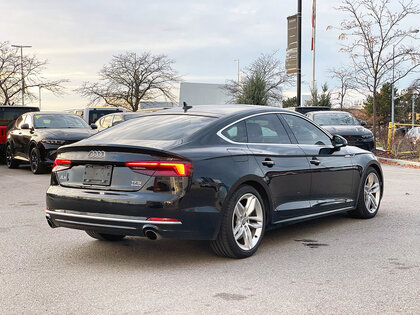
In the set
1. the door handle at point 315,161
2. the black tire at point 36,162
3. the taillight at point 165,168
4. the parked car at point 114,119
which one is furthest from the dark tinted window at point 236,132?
the parked car at point 114,119

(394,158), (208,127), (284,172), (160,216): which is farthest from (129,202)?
(394,158)

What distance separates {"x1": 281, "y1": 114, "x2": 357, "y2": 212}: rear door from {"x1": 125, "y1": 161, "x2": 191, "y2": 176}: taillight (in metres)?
1.98

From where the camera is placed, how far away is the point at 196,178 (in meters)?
5.16

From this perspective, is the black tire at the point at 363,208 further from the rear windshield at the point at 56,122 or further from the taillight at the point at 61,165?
the rear windshield at the point at 56,122

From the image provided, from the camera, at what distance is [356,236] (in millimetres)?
6762

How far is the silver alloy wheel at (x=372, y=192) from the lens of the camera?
7967mm

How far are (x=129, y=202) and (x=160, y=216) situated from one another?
304 millimetres

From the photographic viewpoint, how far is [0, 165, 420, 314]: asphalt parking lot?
13.8 ft

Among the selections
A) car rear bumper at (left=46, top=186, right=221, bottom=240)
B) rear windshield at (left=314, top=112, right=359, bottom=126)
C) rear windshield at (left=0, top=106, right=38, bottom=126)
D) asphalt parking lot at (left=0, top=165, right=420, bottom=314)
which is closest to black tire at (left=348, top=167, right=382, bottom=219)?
asphalt parking lot at (left=0, top=165, right=420, bottom=314)

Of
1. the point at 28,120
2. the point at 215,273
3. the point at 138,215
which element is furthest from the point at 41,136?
the point at 215,273

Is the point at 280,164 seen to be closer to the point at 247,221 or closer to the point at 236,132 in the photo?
the point at 236,132

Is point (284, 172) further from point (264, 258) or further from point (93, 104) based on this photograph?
point (93, 104)

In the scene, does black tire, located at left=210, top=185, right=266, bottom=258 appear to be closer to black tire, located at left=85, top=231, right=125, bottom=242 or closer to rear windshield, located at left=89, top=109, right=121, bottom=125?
black tire, located at left=85, top=231, right=125, bottom=242

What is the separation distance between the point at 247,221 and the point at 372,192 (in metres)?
3.06
